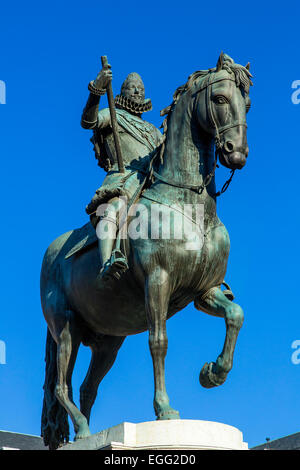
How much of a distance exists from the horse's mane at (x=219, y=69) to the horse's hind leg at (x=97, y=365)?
3.17m

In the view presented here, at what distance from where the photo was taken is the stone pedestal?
10.4 meters

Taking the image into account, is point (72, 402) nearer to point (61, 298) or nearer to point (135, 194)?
point (61, 298)

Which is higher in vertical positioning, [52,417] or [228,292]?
[228,292]

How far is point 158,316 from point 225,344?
3.15 ft

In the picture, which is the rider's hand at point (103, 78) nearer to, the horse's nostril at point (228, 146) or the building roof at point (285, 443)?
the horse's nostril at point (228, 146)

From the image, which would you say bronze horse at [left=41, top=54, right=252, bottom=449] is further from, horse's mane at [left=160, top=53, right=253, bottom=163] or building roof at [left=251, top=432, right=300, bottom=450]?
building roof at [left=251, top=432, right=300, bottom=450]

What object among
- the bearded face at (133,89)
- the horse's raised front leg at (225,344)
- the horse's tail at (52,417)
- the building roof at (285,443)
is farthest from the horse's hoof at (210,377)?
the building roof at (285,443)

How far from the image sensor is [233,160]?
1153 cm

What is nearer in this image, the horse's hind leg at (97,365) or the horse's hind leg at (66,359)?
the horse's hind leg at (66,359)

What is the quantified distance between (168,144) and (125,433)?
153 inches

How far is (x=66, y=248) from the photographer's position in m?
13.5

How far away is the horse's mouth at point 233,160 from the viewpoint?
1152cm

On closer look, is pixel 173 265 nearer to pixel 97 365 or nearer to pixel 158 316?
pixel 158 316

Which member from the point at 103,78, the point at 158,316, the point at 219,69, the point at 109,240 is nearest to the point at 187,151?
the point at 219,69
